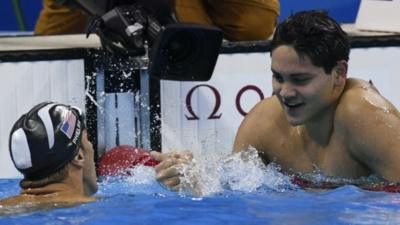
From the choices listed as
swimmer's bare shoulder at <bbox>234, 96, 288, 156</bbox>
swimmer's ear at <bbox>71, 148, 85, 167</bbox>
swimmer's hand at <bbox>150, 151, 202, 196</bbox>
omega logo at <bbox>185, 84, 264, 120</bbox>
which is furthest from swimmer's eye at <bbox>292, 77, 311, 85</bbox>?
omega logo at <bbox>185, 84, 264, 120</bbox>

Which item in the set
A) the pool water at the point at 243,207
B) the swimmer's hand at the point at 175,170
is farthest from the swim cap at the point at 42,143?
the swimmer's hand at the point at 175,170

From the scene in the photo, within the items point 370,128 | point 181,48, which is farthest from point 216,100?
point 370,128

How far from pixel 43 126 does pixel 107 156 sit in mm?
1187

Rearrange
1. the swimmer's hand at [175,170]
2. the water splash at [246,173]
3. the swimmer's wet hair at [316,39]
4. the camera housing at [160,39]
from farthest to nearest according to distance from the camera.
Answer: the camera housing at [160,39], the water splash at [246,173], the swimmer's wet hair at [316,39], the swimmer's hand at [175,170]

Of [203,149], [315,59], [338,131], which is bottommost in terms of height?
[203,149]

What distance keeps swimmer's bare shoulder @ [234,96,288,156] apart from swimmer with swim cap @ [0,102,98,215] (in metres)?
0.76

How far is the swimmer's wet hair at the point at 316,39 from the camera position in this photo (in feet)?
10.5

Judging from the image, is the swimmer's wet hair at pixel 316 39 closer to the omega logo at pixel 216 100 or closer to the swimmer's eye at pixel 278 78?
the swimmer's eye at pixel 278 78

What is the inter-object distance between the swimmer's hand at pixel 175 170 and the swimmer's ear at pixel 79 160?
0.67 ft

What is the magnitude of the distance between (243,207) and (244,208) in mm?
16

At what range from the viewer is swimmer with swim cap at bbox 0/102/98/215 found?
9.39 feet

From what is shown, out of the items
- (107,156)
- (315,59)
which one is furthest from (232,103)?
(315,59)

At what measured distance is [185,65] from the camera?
4.04 meters

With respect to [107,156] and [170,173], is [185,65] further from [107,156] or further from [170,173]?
[170,173]
